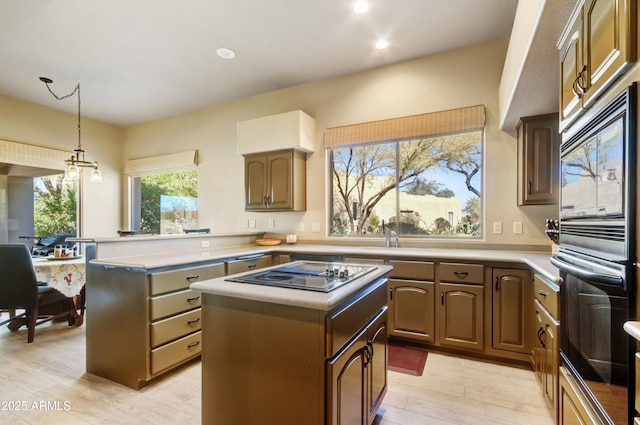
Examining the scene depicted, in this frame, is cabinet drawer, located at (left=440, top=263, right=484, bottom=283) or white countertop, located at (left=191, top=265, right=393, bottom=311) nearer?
white countertop, located at (left=191, top=265, right=393, bottom=311)

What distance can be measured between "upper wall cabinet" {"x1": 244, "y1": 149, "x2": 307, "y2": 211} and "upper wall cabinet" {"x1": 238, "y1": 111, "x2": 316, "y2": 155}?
101mm

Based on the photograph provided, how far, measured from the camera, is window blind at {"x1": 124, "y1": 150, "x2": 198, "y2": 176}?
4893 millimetres

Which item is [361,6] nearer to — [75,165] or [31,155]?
[75,165]

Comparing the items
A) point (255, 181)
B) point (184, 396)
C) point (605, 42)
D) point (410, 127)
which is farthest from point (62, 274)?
point (605, 42)

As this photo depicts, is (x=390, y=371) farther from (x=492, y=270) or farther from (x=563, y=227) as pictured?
(x=563, y=227)

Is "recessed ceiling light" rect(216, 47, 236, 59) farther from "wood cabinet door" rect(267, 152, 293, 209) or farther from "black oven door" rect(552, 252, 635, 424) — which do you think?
"black oven door" rect(552, 252, 635, 424)

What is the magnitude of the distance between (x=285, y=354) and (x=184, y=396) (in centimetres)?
138

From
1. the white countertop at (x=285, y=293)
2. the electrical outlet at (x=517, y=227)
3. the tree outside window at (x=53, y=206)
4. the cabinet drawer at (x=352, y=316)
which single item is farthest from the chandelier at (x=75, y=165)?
the electrical outlet at (x=517, y=227)

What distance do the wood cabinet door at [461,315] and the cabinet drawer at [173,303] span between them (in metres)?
2.06

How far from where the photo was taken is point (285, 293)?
4.08 ft

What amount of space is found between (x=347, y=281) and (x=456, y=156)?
249 cm

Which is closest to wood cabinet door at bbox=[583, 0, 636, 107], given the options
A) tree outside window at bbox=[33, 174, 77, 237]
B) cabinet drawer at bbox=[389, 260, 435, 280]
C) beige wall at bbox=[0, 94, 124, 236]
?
cabinet drawer at bbox=[389, 260, 435, 280]

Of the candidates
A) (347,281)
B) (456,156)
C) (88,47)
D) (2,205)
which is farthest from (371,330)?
(2,205)

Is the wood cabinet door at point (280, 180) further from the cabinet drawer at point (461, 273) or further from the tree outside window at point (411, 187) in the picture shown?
the cabinet drawer at point (461, 273)
